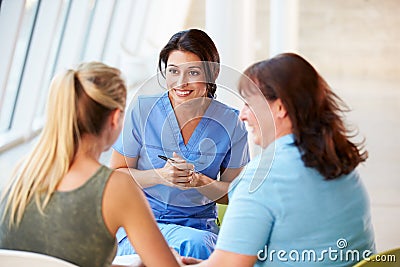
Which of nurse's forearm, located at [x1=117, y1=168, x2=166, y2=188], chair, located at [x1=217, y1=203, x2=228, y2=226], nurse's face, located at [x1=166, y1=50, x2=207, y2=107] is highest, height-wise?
nurse's face, located at [x1=166, y1=50, x2=207, y2=107]

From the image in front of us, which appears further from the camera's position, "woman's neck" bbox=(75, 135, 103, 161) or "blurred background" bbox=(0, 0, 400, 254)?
"blurred background" bbox=(0, 0, 400, 254)

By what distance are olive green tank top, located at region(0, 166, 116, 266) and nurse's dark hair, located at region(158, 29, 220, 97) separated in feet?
2.35

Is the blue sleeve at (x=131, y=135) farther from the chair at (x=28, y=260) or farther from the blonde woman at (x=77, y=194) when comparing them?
the chair at (x=28, y=260)

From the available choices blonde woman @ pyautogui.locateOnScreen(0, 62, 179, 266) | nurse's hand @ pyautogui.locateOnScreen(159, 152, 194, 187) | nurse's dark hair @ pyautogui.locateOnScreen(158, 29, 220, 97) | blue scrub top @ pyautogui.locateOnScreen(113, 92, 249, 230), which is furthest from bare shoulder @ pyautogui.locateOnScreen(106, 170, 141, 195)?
nurse's dark hair @ pyautogui.locateOnScreen(158, 29, 220, 97)

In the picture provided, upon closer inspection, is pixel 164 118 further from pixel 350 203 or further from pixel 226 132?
pixel 350 203

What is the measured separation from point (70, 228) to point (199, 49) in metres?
0.86

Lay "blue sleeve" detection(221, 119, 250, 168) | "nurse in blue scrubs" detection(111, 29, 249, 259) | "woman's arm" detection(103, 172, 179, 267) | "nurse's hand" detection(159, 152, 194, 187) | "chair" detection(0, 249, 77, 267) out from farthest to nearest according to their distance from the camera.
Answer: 1. "blue sleeve" detection(221, 119, 250, 168)
2. "nurse in blue scrubs" detection(111, 29, 249, 259)
3. "nurse's hand" detection(159, 152, 194, 187)
4. "woman's arm" detection(103, 172, 179, 267)
5. "chair" detection(0, 249, 77, 267)

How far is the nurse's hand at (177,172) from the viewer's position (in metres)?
2.12

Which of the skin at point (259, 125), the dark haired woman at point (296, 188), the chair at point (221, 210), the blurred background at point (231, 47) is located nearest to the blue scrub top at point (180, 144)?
the chair at point (221, 210)

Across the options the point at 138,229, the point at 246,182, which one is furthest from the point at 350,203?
the point at 138,229

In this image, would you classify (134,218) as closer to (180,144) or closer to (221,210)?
(180,144)

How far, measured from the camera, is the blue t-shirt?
5.45ft

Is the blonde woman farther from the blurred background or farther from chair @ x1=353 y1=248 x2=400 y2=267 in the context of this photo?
the blurred background

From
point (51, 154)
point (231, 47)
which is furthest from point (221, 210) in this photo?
point (231, 47)
